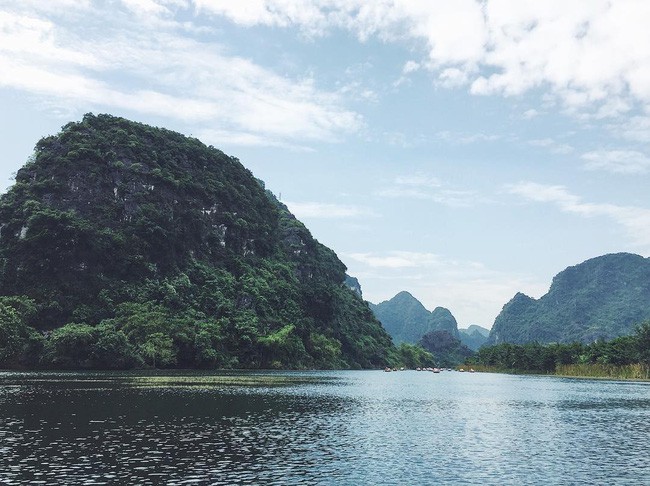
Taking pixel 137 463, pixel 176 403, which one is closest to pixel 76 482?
pixel 137 463

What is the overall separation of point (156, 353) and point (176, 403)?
108 m

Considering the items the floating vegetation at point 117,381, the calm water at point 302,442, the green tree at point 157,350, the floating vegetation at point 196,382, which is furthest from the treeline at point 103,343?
the calm water at point 302,442

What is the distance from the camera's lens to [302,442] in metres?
49.0

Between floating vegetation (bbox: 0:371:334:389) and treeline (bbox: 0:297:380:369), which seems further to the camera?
treeline (bbox: 0:297:380:369)

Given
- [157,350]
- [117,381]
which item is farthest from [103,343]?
[117,381]

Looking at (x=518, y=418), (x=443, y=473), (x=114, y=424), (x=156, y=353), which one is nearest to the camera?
(x=443, y=473)

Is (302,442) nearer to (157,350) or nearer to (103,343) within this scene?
(103,343)

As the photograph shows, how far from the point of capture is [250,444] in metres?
46.7

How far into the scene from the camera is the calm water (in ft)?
119

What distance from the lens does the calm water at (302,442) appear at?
3619 centimetres

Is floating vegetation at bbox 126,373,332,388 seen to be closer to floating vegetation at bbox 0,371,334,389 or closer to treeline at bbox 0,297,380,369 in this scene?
floating vegetation at bbox 0,371,334,389

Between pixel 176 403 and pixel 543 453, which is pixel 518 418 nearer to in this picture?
pixel 543 453

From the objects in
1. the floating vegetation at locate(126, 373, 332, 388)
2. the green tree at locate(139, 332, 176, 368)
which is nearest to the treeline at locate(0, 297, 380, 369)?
the green tree at locate(139, 332, 176, 368)

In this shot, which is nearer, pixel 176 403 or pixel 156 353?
pixel 176 403
